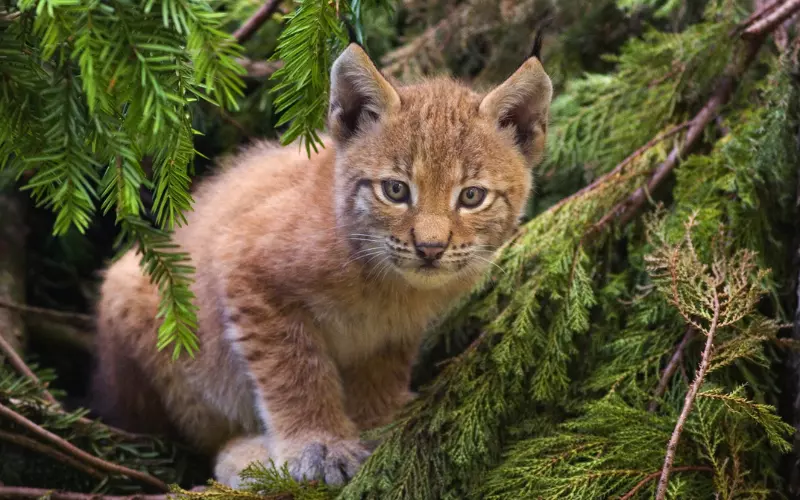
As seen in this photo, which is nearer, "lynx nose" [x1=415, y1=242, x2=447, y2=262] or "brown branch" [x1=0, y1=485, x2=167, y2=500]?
"lynx nose" [x1=415, y1=242, x2=447, y2=262]

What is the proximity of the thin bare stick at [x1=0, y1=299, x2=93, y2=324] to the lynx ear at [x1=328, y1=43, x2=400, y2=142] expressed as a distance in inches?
62.9

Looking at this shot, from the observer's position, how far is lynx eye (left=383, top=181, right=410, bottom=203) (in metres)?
2.53

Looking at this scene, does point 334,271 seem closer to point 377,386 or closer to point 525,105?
point 377,386

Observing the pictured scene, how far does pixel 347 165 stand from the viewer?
2668 millimetres

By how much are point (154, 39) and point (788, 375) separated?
82.1 inches

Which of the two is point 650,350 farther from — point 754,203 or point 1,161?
point 1,161

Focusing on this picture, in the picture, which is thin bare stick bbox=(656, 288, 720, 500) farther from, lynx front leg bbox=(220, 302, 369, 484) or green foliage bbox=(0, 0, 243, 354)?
green foliage bbox=(0, 0, 243, 354)

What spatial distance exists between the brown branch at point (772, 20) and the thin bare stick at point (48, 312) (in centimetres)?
300

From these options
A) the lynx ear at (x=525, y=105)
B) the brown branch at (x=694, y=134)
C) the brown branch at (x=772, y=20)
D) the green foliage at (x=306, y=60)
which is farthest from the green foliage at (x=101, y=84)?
the brown branch at (x=772, y=20)

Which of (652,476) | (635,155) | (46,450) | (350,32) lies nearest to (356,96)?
(350,32)

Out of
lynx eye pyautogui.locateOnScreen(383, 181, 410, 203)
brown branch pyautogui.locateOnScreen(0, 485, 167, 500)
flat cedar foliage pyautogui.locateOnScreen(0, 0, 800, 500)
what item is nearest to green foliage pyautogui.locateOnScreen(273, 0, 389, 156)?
flat cedar foliage pyautogui.locateOnScreen(0, 0, 800, 500)

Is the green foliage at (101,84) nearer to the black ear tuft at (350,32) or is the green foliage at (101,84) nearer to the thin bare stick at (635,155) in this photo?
the black ear tuft at (350,32)

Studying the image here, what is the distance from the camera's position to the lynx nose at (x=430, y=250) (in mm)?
2404

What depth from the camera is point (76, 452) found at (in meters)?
2.75
